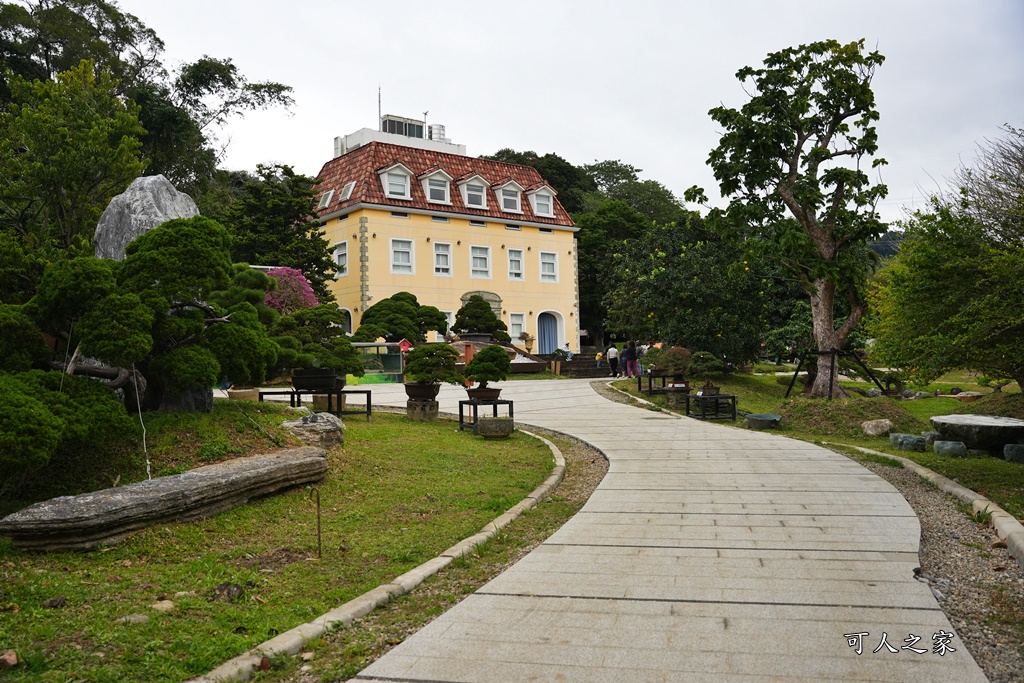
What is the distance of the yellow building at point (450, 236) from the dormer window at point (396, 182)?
46 millimetres

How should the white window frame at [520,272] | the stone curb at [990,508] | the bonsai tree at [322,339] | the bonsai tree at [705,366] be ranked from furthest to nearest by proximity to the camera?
1. the white window frame at [520,272]
2. the bonsai tree at [705,366]
3. the bonsai tree at [322,339]
4. the stone curb at [990,508]

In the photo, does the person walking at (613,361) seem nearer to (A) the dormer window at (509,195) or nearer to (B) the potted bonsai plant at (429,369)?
(A) the dormer window at (509,195)

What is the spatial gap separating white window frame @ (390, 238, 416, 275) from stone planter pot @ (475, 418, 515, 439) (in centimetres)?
2483

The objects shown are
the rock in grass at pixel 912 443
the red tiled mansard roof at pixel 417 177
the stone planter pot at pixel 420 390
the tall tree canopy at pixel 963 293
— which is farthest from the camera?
the red tiled mansard roof at pixel 417 177

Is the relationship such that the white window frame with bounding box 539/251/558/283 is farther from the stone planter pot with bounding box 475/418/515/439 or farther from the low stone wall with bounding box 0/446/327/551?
the low stone wall with bounding box 0/446/327/551

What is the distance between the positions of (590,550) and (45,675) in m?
3.86

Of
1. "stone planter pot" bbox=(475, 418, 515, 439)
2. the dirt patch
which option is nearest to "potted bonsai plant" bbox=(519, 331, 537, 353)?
"stone planter pot" bbox=(475, 418, 515, 439)

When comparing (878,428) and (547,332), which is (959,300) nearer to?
(878,428)

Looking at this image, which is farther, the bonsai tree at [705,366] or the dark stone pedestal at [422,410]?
the bonsai tree at [705,366]

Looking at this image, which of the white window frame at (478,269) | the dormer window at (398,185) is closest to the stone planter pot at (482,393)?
the dormer window at (398,185)

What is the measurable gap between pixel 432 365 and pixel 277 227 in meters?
19.8

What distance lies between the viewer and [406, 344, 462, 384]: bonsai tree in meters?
15.5

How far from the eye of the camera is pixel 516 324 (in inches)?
1642

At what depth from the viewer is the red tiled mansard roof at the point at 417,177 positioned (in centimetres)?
3734
